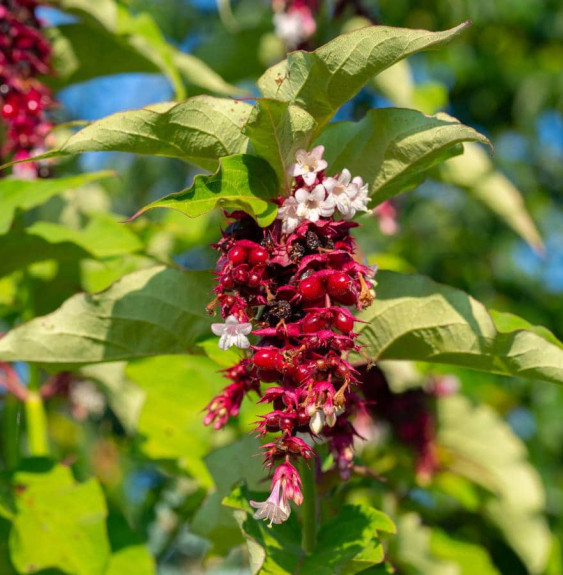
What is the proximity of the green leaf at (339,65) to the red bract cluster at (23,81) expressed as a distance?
1.94ft

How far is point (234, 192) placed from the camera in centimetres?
72

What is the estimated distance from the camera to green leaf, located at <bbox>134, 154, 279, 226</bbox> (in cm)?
69

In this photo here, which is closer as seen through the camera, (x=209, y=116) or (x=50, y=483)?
(x=209, y=116)

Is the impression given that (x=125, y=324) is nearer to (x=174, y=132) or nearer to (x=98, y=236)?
(x=174, y=132)

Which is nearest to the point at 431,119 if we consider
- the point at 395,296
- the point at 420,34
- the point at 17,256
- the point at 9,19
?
the point at 420,34

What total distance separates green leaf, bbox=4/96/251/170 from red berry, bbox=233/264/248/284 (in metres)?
0.15

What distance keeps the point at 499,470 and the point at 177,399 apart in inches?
27.2

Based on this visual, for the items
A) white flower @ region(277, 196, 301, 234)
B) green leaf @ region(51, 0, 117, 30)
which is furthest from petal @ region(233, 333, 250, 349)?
green leaf @ region(51, 0, 117, 30)

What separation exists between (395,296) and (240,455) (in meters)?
0.33

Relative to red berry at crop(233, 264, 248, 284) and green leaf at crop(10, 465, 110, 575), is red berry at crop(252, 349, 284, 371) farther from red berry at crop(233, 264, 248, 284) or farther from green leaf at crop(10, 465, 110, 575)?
green leaf at crop(10, 465, 110, 575)

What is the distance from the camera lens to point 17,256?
1.13m

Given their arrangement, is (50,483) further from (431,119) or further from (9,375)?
(431,119)

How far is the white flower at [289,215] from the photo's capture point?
2.35ft

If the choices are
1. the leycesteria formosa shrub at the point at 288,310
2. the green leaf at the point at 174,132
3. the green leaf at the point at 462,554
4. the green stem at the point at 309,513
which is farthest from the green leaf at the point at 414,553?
the green leaf at the point at 174,132
